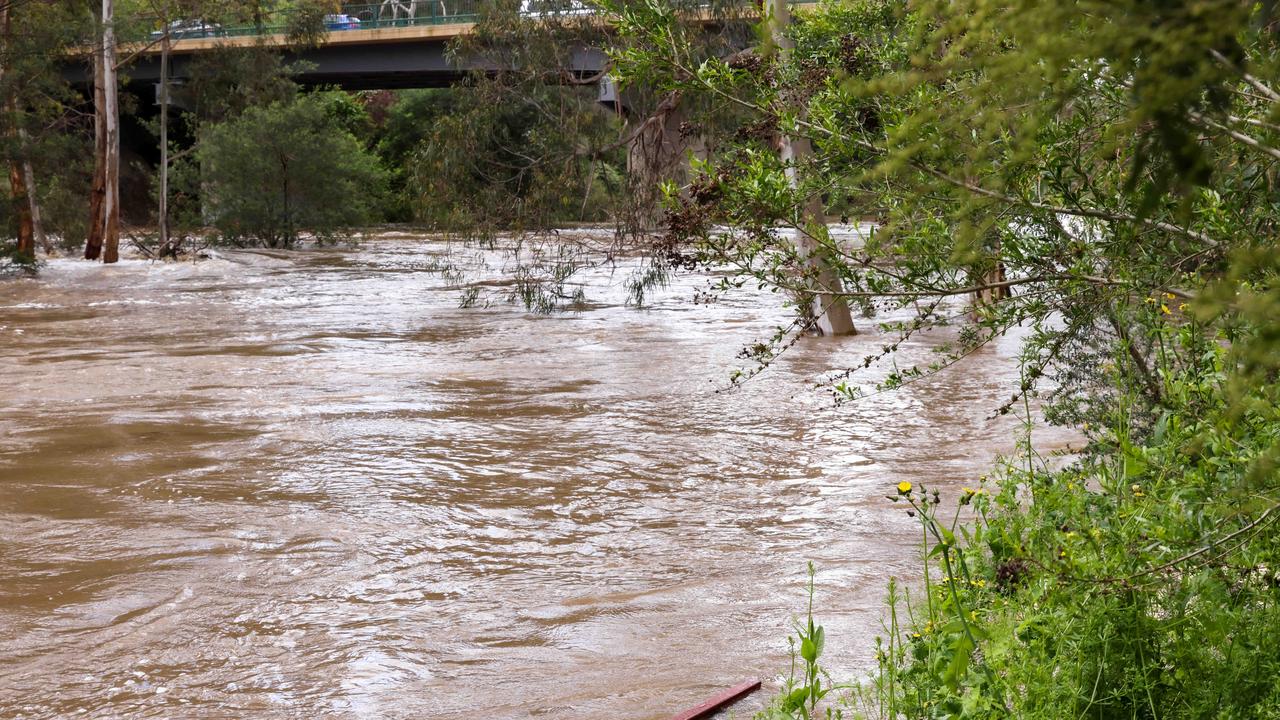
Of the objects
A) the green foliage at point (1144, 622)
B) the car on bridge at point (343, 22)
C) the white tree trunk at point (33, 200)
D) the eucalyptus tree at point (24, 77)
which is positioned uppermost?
the car on bridge at point (343, 22)

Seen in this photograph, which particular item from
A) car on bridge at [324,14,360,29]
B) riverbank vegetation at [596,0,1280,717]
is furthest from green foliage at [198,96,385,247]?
riverbank vegetation at [596,0,1280,717]

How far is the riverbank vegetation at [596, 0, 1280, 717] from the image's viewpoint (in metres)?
1.51

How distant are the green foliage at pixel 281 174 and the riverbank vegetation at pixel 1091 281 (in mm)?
29197

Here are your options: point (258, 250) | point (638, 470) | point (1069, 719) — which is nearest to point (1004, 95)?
point (1069, 719)

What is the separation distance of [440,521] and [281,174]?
2812cm

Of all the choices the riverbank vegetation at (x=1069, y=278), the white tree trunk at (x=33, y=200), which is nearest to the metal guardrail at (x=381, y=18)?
the white tree trunk at (x=33, y=200)

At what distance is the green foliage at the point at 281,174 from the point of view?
32500 millimetres

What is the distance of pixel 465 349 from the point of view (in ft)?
50.3

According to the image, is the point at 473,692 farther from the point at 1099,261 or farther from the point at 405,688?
the point at 1099,261

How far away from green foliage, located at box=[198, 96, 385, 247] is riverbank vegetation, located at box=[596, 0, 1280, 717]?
29.2 meters

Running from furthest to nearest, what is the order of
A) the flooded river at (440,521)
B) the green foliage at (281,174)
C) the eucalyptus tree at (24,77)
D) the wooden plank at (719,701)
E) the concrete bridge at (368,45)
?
the concrete bridge at (368,45)
the green foliage at (281,174)
the eucalyptus tree at (24,77)
the flooded river at (440,521)
the wooden plank at (719,701)

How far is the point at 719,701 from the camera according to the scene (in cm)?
413

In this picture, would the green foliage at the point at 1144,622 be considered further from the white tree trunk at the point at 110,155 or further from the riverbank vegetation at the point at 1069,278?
the white tree trunk at the point at 110,155

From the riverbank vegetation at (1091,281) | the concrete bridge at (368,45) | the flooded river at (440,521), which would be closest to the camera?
the riverbank vegetation at (1091,281)
